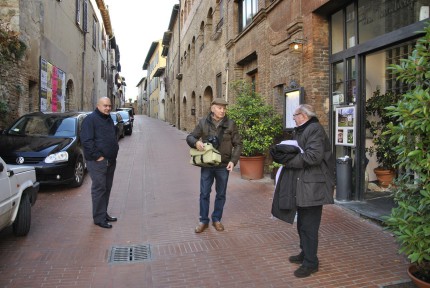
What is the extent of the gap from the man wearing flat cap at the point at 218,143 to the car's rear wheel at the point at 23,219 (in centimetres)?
226

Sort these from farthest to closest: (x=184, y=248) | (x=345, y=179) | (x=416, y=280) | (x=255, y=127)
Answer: (x=255, y=127)
(x=345, y=179)
(x=184, y=248)
(x=416, y=280)

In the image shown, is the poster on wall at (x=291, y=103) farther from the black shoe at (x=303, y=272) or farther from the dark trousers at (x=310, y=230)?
the black shoe at (x=303, y=272)

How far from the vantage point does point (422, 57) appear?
10.2ft

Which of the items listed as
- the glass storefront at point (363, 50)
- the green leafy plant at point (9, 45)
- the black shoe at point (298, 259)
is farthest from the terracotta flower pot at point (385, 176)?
the green leafy plant at point (9, 45)

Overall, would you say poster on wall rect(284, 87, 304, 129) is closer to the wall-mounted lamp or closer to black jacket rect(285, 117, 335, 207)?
the wall-mounted lamp

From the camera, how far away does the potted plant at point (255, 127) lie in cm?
899

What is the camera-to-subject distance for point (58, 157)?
7.65 m

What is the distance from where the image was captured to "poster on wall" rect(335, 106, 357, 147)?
6.71 metres

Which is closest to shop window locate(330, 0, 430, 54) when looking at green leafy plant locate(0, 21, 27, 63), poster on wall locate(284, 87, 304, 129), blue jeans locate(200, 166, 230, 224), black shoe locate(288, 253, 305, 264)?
poster on wall locate(284, 87, 304, 129)

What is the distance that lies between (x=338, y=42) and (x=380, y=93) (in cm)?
151

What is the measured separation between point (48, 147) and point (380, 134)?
6796 mm

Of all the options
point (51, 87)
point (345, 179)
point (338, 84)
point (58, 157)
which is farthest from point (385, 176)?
point (51, 87)

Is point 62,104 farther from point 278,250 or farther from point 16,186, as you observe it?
point 278,250

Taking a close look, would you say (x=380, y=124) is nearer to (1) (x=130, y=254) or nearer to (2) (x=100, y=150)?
(2) (x=100, y=150)
